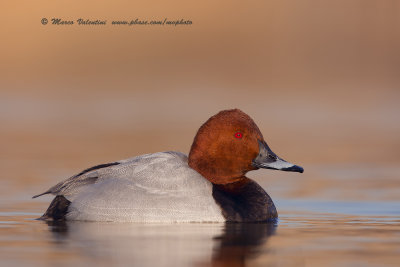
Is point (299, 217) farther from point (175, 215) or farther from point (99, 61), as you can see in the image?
point (99, 61)

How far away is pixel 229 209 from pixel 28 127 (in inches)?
433

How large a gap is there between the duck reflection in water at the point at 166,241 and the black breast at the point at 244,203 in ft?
0.39

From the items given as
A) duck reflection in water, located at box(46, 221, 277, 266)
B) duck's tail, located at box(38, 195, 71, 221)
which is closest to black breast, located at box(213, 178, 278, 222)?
duck reflection in water, located at box(46, 221, 277, 266)

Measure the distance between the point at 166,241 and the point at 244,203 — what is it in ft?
5.15

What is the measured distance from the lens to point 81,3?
32062mm

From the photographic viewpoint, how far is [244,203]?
31.6ft

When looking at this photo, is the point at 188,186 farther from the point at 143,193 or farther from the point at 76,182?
the point at 76,182

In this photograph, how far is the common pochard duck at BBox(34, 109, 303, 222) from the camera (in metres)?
9.37

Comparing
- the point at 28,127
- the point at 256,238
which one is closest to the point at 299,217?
the point at 256,238

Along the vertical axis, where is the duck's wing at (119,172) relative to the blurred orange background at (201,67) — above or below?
below

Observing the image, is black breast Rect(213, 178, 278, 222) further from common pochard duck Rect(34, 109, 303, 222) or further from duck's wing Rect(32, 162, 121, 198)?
duck's wing Rect(32, 162, 121, 198)

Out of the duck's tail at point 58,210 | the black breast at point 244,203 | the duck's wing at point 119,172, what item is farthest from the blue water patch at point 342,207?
the duck's tail at point 58,210

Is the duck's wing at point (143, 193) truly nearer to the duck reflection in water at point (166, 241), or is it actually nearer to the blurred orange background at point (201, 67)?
the duck reflection in water at point (166, 241)

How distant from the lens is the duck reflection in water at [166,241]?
743cm
